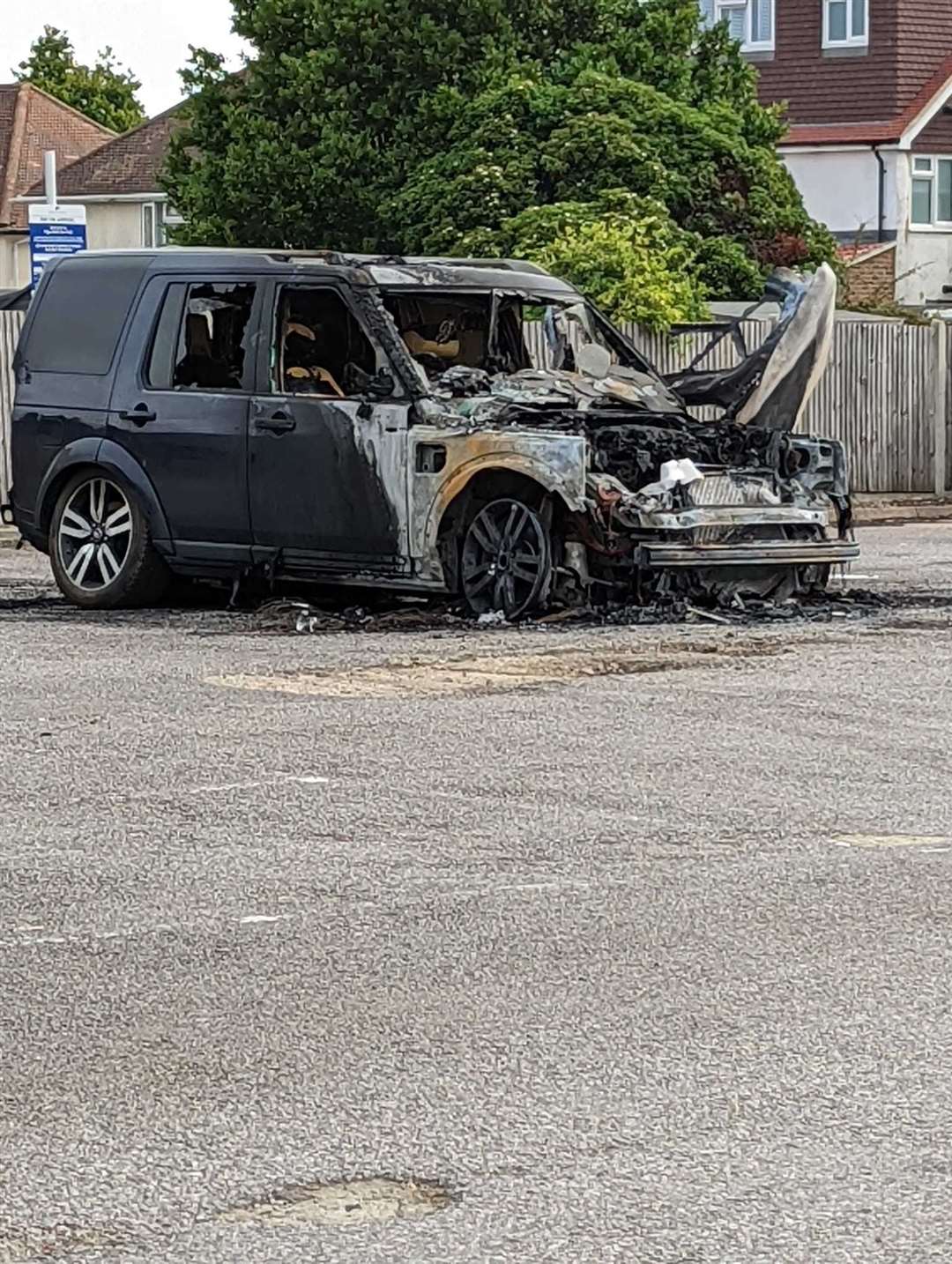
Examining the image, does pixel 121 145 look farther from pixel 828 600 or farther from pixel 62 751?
pixel 62 751

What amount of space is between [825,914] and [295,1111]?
7.27 ft

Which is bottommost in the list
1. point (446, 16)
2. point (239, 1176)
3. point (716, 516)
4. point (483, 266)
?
A: point (239, 1176)

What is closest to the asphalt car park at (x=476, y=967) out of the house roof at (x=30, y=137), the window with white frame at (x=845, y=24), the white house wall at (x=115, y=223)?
the window with white frame at (x=845, y=24)

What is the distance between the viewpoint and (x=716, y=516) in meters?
13.9

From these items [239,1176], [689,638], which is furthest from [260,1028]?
[689,638]

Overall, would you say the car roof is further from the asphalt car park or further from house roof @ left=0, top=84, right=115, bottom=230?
house roof @ left=0, top=84, right=115, bottom=230

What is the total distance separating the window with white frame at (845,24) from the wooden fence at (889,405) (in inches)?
957

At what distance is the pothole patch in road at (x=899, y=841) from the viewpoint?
8.09 metres

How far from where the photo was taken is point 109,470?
1487cm

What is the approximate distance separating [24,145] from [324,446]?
62.1 metres

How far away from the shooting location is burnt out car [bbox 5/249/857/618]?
13.8m

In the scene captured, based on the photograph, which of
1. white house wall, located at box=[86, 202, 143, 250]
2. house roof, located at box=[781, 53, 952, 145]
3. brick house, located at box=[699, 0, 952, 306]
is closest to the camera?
house roof, located at box=[781, 53, 952, 145]

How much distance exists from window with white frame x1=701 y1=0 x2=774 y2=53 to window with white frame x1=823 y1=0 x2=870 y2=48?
1234 mm

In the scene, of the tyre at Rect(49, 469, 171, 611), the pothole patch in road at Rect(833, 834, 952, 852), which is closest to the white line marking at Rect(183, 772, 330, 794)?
the pothole patch in road at Rect(833, 834, 952, 852)
